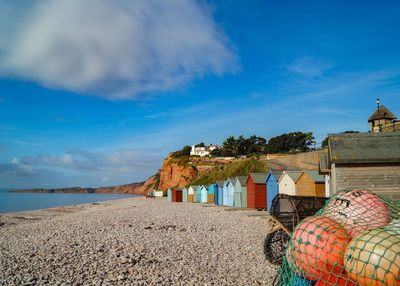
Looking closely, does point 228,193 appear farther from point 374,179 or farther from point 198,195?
point 374,179

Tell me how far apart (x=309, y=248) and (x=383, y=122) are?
47.4 metres

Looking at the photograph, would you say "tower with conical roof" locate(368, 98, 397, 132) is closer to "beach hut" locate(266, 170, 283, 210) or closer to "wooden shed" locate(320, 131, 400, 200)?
"beach hut" locate(266, 170, 283, 210)

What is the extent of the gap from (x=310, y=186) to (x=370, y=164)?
1102cm

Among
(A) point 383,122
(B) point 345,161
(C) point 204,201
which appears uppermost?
(A) point 383,122

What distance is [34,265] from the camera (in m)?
11.0

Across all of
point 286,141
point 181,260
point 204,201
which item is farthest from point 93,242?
point 286,141

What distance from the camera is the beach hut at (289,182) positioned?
2486 cm

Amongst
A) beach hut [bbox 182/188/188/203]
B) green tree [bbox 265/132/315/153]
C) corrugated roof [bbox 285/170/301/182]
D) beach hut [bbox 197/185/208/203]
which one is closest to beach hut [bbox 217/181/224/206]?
beach hut [bbox 197/185/208/203]

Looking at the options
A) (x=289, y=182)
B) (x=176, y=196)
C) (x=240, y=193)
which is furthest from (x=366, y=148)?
(x=176, y=196)

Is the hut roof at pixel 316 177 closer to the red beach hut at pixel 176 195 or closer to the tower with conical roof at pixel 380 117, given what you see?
the tower with conical roof at pixel 380 117

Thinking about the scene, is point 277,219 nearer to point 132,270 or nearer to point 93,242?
point 132,270

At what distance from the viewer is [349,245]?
308cm

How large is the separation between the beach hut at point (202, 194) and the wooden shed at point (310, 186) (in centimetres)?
2756

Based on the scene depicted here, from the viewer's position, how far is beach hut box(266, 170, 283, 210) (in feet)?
90.9
